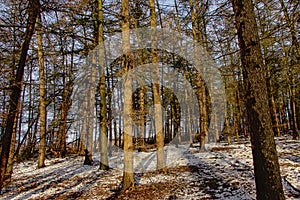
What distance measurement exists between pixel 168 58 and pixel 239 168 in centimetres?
895

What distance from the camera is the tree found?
291 cm

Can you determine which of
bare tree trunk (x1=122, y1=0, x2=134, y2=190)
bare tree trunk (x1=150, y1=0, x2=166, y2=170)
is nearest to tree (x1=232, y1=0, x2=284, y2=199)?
bare tree trunk (x1=122, y1=0, x2=134, y2=190)

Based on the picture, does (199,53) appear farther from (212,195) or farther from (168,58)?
(212,195)

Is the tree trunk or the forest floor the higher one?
the tree trunk

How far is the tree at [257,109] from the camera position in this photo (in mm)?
2908

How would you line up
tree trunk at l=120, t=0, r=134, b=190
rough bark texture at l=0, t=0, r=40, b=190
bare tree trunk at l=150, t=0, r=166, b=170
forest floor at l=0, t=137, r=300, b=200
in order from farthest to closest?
bare tree trunk at l=150, t=0, r=166, b=170 → tree trunk at l=120, t=0, r=134, b=190 → forest floor at l=0, t=137, r=300, b=200 → rough bark texture at l=0, t=0, r=40, b=190

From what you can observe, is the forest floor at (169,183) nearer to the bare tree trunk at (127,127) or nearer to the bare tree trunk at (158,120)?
the bare tree trunk at (127,127)

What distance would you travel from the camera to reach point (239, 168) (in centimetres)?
713

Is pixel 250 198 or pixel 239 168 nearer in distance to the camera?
pixel 250 198

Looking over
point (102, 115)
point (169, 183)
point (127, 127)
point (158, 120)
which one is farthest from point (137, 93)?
point (169, 183)

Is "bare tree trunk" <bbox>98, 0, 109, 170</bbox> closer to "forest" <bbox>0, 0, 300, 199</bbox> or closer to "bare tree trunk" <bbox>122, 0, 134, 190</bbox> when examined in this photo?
"forest" <bbox>0, 0, 300, 199</bbox>

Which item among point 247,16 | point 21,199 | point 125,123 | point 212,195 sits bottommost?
point 21,199

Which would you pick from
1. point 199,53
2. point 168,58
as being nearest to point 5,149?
point 199,53

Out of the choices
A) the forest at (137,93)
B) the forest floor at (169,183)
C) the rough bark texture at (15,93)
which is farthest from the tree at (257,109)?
the rough bark texture at (15,93)
